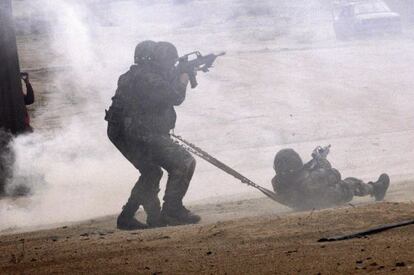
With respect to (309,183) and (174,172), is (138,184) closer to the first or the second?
(174,172)

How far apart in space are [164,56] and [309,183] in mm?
1700

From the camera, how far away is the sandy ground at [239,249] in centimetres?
495

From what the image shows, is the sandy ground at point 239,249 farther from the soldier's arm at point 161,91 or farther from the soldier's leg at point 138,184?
the soldier's arm at point 161,91

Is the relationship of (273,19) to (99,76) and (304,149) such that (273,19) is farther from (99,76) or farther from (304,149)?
(304,149)

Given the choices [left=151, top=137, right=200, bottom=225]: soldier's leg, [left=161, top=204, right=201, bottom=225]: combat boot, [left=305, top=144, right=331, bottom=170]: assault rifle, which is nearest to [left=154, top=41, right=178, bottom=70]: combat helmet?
[left=151, top=137, right=200, bottom=225]: soldier's leg

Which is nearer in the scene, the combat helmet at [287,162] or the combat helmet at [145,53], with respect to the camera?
the combat helmet at [145,53]

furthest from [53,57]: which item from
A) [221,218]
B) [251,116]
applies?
[221,218]

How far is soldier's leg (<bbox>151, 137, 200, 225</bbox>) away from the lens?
7488 millimetres

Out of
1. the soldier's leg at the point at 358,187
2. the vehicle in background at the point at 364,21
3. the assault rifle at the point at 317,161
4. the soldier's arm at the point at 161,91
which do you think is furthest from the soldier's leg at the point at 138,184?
the vehicle in background at the point at 364,21

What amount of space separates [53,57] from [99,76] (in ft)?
11.4

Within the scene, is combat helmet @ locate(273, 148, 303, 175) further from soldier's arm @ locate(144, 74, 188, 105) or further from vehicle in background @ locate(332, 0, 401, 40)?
vehicle in background @ locate(332, 0, 401, 40)

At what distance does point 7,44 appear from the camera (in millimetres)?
10766

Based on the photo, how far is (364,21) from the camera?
84.7ft

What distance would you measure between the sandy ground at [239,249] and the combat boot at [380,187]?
4.58 feet
